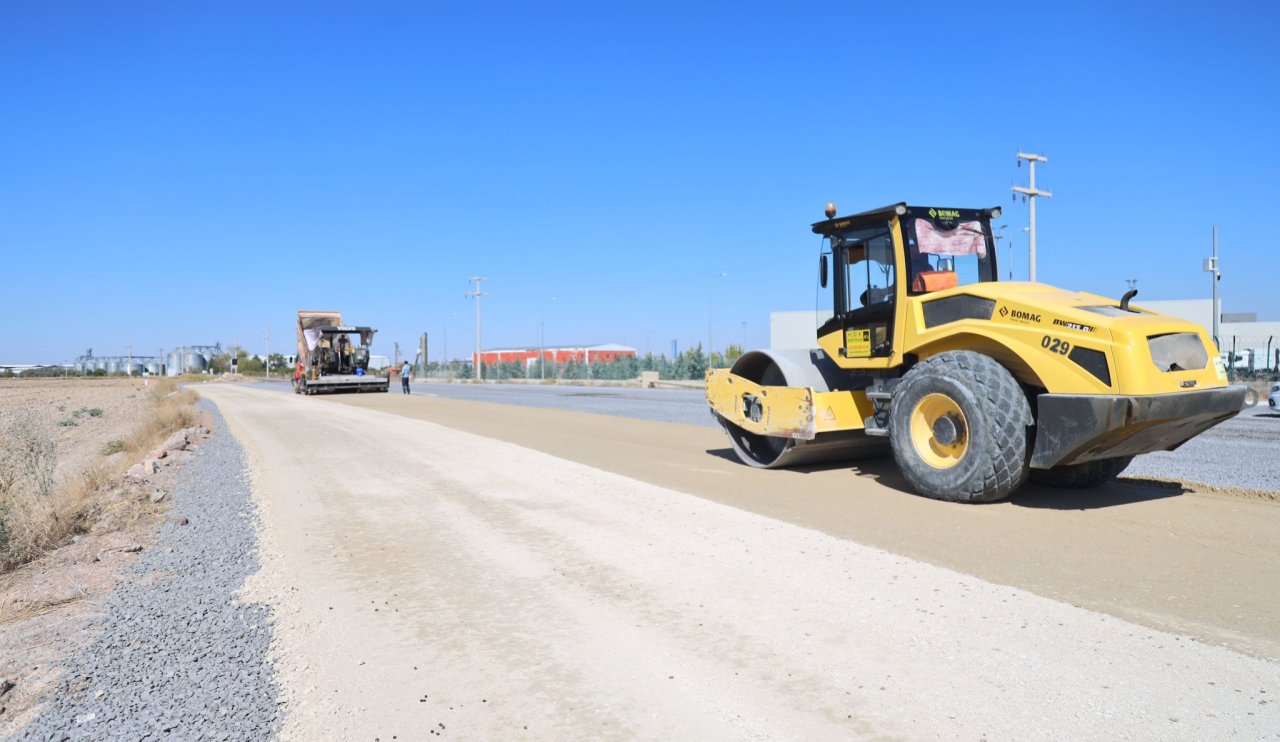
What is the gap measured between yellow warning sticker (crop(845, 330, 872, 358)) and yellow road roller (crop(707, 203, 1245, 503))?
0.04 feet

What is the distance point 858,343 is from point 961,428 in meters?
1.74

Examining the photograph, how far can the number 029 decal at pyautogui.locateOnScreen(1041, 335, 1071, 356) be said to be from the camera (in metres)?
7.00

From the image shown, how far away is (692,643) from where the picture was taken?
4328 mm

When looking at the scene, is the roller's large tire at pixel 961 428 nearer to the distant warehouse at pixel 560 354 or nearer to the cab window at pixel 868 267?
the cab window at pixel 868 267

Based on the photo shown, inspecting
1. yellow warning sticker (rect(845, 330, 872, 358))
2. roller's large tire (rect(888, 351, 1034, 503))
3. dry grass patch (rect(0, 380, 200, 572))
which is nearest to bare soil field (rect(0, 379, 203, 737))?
dry grass patch (rect(0, 380, 200, 572))

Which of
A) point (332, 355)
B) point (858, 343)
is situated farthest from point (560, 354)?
point (858, 343)

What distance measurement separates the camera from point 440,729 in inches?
136

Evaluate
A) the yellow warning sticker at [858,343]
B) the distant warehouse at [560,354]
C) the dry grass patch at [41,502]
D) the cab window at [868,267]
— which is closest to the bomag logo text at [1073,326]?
the cab window at [868,267]

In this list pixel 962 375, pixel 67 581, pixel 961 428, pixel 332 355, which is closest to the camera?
pixel 67 581

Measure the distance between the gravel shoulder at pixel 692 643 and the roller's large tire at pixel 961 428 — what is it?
0.74 meters

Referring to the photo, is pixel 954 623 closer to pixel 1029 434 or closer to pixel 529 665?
pixel 529 665

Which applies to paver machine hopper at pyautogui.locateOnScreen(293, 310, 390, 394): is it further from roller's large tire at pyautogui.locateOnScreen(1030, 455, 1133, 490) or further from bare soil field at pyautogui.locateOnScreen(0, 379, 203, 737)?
roller's large tire at pyautogui.locateOnScreen(1030, 455, 1133, 490)

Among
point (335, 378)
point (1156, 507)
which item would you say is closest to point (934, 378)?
point (1156, 507)

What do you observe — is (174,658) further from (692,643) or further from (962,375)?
(962,375)
